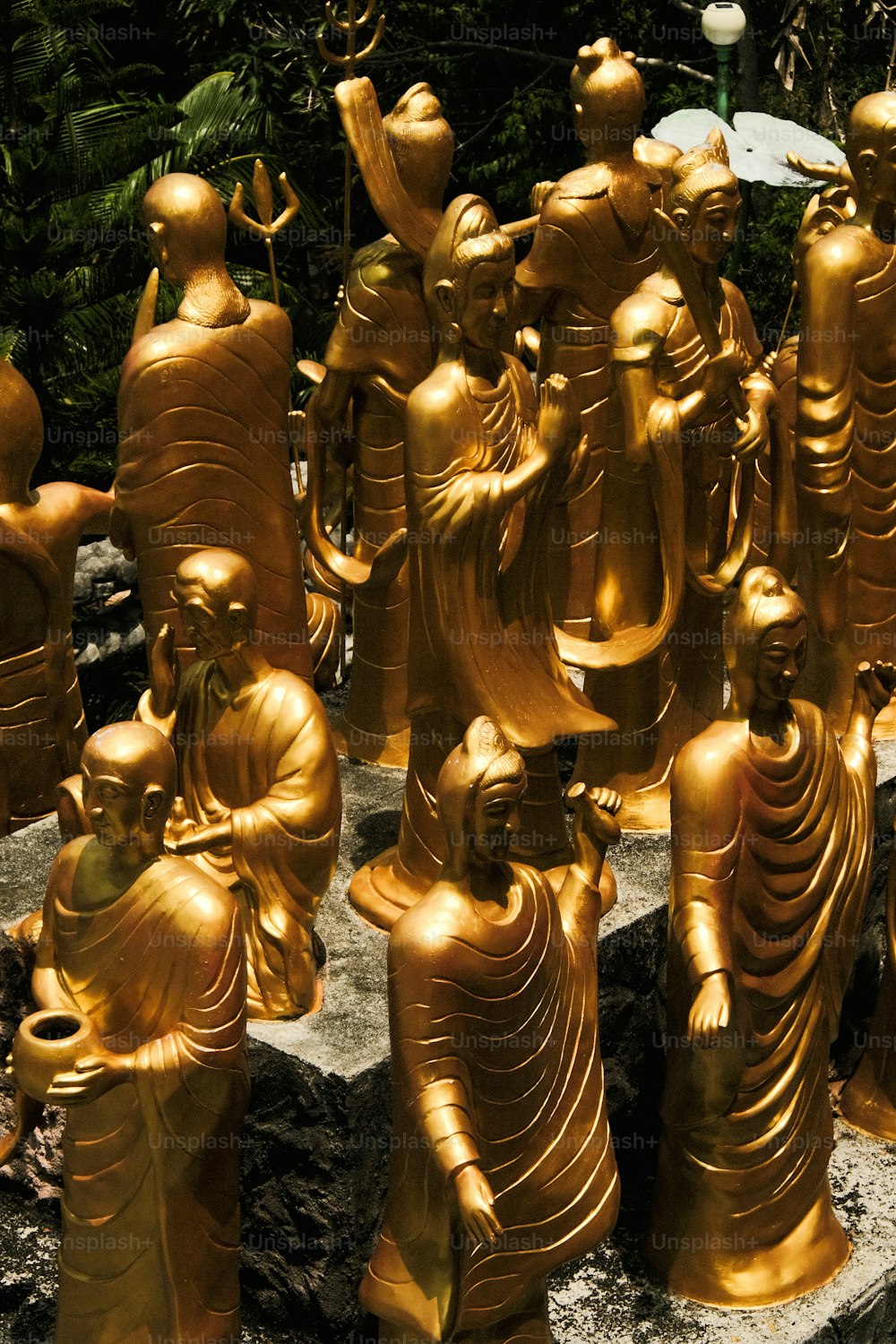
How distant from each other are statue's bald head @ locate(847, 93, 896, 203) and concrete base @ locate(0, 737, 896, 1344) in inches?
87.9

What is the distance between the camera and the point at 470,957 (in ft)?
14.2

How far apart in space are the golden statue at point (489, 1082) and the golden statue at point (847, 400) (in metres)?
2.05

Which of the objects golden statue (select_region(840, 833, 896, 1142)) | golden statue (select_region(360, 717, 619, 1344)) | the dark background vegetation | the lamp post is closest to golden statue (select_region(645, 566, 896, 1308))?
golden statue (select_region(360, 717, 619, 1344))

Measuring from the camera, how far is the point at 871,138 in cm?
652

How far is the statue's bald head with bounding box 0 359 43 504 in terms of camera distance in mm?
6340

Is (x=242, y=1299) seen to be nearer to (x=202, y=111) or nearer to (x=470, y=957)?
(x=470, y=957)

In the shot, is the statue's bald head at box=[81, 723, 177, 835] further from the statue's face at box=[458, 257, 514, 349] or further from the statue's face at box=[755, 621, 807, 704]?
the statue's face at box=[458, 257, 514, 349]

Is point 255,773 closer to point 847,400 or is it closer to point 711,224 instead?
point 711,224

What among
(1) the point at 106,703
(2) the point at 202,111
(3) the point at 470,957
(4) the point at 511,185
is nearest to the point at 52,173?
(2) the point at 202,111

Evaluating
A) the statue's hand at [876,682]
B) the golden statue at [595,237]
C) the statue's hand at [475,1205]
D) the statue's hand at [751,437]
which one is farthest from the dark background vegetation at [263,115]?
the statue's hand at [475,1205]

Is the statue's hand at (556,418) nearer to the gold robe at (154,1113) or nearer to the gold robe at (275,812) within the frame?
the gold robe at (275,812)

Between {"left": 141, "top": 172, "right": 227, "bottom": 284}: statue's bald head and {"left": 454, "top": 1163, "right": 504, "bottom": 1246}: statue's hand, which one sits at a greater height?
{"left": 141, "top": 172, "right": 227, "bottom": 284}: statue's bald head

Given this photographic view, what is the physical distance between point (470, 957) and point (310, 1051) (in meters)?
1.01

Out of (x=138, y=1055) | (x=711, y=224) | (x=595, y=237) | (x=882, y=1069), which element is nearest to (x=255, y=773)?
(x=138, y=1055)
